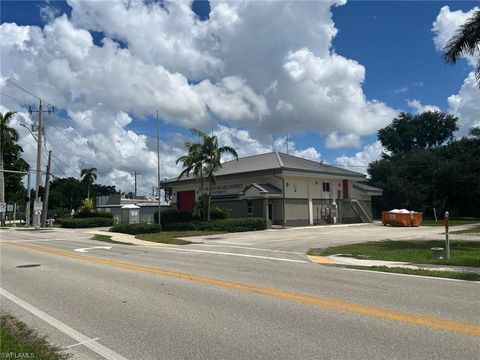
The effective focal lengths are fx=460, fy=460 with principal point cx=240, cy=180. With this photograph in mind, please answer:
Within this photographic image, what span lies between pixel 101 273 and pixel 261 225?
2398 centimetres

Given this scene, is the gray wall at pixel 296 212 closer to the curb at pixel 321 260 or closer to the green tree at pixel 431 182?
the green tree at pixel 431 182

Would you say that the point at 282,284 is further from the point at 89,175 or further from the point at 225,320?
the point at 89,175

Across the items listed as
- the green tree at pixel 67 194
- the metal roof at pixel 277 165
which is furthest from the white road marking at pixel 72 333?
the green tree at pixel 67 194

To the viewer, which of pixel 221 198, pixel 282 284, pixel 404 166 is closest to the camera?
pixel 282 284

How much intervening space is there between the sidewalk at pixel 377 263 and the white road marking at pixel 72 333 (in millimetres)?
8981

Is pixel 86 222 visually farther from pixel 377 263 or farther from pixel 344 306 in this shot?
pixel 344 306

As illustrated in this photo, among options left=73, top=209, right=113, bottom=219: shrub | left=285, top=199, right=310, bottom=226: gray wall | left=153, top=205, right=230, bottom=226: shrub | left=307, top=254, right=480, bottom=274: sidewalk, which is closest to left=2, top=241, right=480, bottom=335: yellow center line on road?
left=307, top=254, right=480, bottom=274: sidewalk

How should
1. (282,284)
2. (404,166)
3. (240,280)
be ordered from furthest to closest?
(404,166)
(240,280)
(282,284)

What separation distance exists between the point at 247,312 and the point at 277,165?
33657mm

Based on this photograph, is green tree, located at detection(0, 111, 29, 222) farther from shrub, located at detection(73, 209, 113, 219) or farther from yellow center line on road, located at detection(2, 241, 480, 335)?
yellow center line on road, located at detection(2, 241, 480, 335)

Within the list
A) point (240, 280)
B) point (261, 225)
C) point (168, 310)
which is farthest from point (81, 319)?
point (261, 225)

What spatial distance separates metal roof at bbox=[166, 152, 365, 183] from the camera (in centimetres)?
4137

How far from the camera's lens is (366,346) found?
5.67 meters

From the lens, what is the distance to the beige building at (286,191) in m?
39.9
